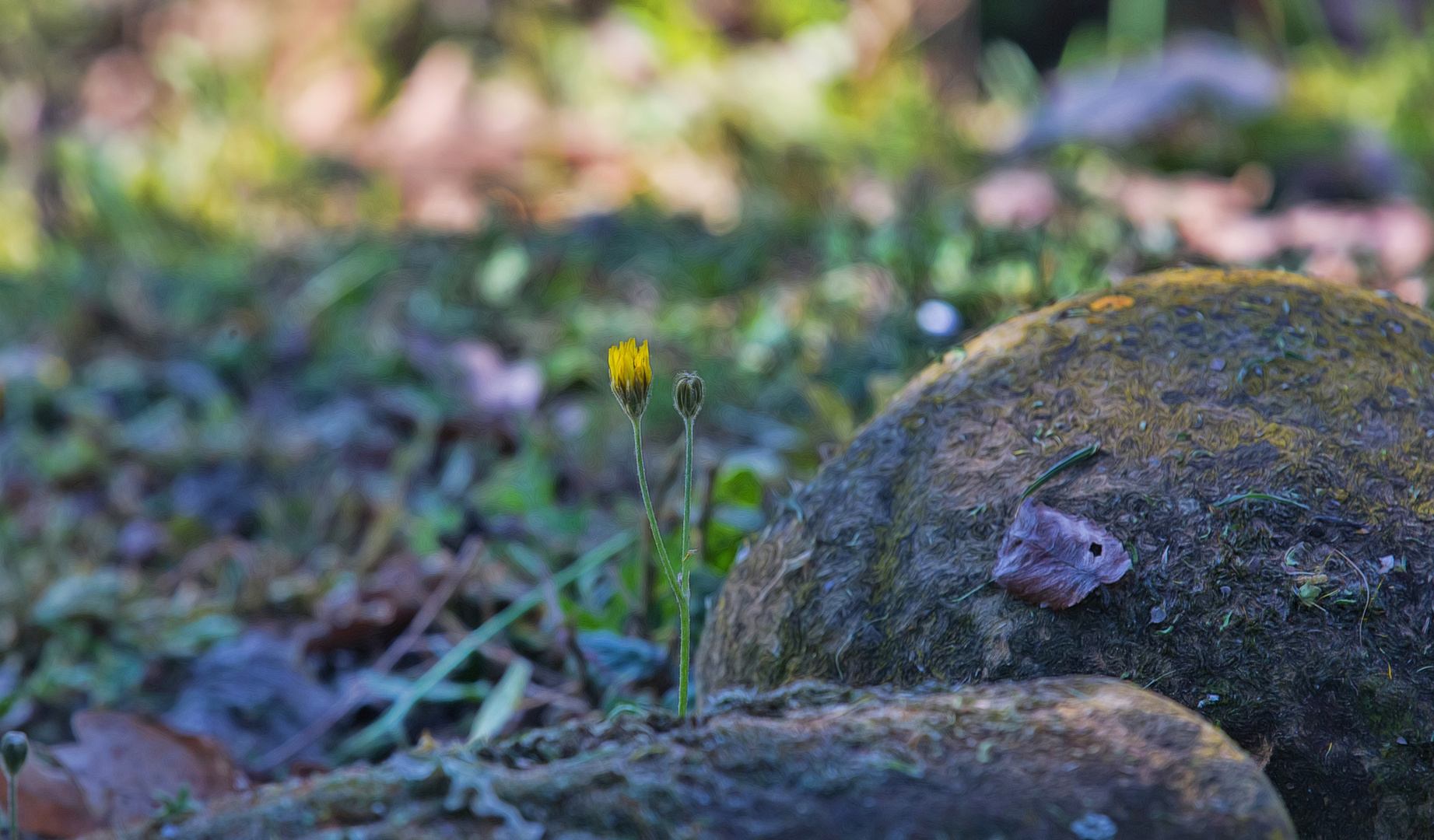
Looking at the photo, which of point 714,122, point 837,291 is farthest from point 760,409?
point 714,122

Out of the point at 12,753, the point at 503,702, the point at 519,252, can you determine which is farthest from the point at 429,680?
the point at 519,252

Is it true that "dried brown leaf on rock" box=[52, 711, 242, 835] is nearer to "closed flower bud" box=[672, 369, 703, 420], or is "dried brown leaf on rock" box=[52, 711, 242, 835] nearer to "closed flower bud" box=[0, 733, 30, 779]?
"closed flower bud" box=[0, 733, 30, 779]

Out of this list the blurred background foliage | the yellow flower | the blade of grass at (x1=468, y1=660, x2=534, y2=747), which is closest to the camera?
the yellow flower

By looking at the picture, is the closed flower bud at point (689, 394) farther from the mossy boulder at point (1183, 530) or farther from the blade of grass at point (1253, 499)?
the blade of grass at point (1253, 499)

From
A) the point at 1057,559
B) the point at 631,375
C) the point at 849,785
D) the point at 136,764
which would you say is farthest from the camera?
the point at 136,764

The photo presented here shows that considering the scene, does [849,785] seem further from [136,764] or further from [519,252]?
[519,252]

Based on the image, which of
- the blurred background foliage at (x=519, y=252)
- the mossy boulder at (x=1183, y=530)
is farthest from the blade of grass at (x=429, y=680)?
the mossy boulder at (x=1183, y=530)

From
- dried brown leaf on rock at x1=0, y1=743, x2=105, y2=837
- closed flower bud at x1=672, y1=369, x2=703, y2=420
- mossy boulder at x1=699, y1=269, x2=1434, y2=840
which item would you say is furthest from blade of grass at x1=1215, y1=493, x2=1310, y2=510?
dried brown leaf on rock at x1=0, y1=743, x2=105, y2=837
